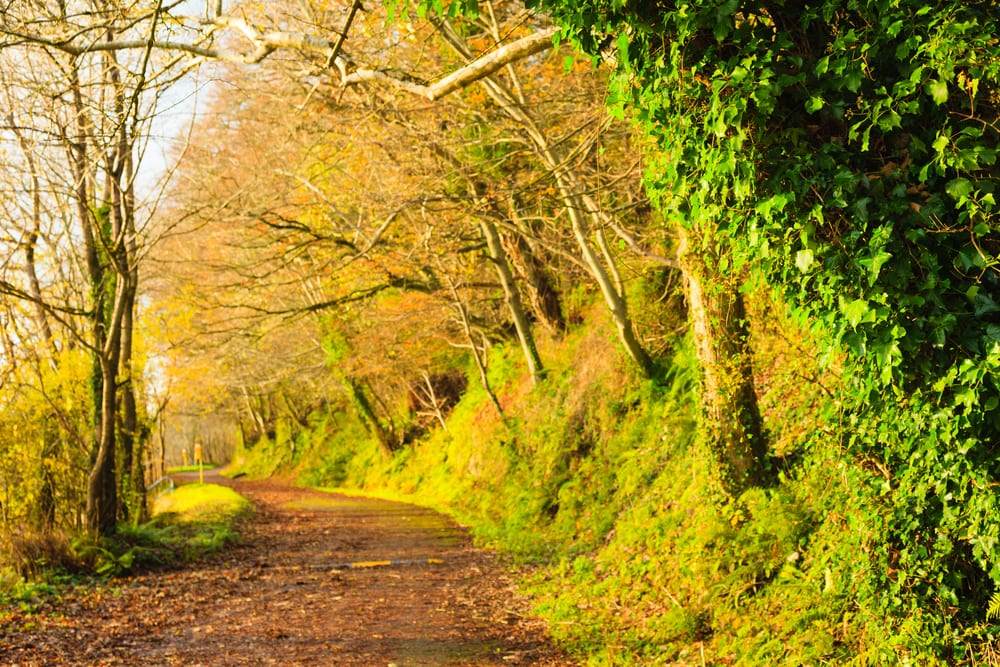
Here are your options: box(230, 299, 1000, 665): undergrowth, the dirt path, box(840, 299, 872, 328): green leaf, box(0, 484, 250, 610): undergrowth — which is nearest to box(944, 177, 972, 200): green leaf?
box(840, 299, 872, 328): green leaf

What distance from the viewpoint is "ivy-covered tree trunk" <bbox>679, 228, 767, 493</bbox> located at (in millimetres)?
7758

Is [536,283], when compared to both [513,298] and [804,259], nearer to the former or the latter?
[513,298]

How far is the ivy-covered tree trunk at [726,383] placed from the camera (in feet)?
25.5

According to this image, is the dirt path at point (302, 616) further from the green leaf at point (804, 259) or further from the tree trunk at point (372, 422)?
the tree trunk at point (372, 422)

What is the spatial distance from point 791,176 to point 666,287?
9631 mm

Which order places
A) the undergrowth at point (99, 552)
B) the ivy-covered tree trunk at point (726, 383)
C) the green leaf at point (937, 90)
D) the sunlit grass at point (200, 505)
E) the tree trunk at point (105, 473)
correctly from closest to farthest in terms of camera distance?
the green leaf at point (937, 90) < the ivy-covered tree trunk at point (726, 383) < the undergrowth at point (99, 552) < the tree trunk at point (105, 473) < the sunlit grass at point (200, 505)

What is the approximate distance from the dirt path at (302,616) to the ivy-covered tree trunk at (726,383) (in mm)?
2396

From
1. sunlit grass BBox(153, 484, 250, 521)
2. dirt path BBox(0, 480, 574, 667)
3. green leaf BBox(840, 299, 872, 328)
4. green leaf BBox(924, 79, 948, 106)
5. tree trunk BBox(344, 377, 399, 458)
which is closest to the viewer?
green leaf BBox(924, 79, 948, 106)

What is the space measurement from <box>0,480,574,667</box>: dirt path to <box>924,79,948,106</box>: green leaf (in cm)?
511

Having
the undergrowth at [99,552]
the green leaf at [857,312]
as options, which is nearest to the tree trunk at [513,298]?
the undergrowth at [99,552]

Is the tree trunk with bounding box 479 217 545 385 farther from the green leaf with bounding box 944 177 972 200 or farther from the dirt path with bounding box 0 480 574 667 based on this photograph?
the green leaf with bounding box 944 177 972 200

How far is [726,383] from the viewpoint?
7.65 metres

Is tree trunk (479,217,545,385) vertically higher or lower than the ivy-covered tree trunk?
higher

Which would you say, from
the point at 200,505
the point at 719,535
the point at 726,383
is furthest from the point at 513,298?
the point at 719,535
